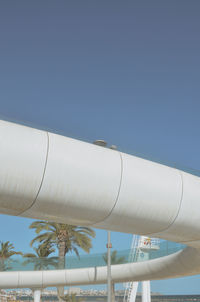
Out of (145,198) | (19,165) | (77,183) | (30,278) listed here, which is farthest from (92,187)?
(30,278)

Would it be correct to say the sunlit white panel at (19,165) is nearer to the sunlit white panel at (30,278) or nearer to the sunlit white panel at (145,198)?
the sunlit white panel at (145,198)

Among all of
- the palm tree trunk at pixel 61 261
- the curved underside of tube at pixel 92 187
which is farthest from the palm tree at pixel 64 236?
the curved underside of tube at pixel 92 187

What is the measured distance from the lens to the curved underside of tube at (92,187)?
8781 millimetres

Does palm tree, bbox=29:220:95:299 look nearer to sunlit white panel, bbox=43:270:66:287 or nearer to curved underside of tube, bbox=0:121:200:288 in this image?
sunlit white panel, bbox=43:270:66:287

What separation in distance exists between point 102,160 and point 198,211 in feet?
12.5

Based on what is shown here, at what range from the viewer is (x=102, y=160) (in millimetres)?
9953

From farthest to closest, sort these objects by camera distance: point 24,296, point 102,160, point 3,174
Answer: point 24,296 < point 102,160 < point 3,174

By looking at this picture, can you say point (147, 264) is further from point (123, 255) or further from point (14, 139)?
point (14, 139)

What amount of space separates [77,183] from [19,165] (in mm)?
1591

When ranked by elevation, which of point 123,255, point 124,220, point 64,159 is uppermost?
point 123,255

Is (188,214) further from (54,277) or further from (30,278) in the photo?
(30,278)

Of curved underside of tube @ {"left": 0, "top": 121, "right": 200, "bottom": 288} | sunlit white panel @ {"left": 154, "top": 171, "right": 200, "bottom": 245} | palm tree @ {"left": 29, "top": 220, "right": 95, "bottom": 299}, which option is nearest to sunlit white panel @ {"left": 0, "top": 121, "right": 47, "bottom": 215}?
curved underside of tube @ {"left": 0, "top": 121, "right": 200, "bottom": 288}

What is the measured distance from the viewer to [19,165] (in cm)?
864

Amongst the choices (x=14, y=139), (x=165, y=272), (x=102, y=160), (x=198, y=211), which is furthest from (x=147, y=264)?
(x=14, y=139)
